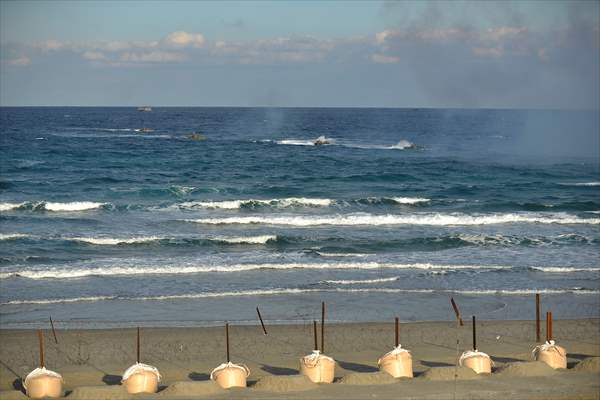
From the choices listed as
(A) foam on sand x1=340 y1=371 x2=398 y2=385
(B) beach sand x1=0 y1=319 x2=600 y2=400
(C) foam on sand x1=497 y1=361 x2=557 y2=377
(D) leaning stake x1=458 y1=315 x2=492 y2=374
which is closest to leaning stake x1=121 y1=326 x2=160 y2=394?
(B) beach sand x1=0 y1=319 x2=600 y2=400

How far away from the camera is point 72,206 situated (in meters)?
36.9

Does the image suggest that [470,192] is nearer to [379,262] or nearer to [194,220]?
[194,220]

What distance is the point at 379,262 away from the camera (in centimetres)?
2584

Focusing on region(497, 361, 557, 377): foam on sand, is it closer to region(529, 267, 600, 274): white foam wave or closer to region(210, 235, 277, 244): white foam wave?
region(529, 267, 600, 274): white foam wave

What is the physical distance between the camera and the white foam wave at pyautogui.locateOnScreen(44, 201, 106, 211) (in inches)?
1437

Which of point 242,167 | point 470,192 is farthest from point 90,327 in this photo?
point 242,167

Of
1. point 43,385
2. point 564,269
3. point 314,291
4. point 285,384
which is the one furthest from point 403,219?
point 43,385

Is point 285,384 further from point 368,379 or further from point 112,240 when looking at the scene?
point 112,240

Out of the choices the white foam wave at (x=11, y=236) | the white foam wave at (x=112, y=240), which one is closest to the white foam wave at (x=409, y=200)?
the white foam wave at (x=112, y=240)

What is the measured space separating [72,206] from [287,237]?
11.6m

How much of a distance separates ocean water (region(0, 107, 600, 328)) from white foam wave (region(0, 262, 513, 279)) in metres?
0.08

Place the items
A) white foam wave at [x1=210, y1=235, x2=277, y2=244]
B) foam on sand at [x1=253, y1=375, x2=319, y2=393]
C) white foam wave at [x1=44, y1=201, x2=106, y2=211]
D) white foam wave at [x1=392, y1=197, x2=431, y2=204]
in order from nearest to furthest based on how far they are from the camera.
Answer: foam on sand at [x1=253, y1=375, x2=319, y2=393] < white foam wave at [x1=210, y1=235, x2=277, y2=244] < white foam wave at [x1=44, y1=201, x2=106, y2=211] < white foam wave at [x1=392, y1=197, x2=431, y2=204]

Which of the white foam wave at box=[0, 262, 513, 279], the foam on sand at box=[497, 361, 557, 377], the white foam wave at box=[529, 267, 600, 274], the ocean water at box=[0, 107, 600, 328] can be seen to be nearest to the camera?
the foam on sand at box=[497, 361, 557, 377]

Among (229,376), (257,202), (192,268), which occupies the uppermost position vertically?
(257,202)
